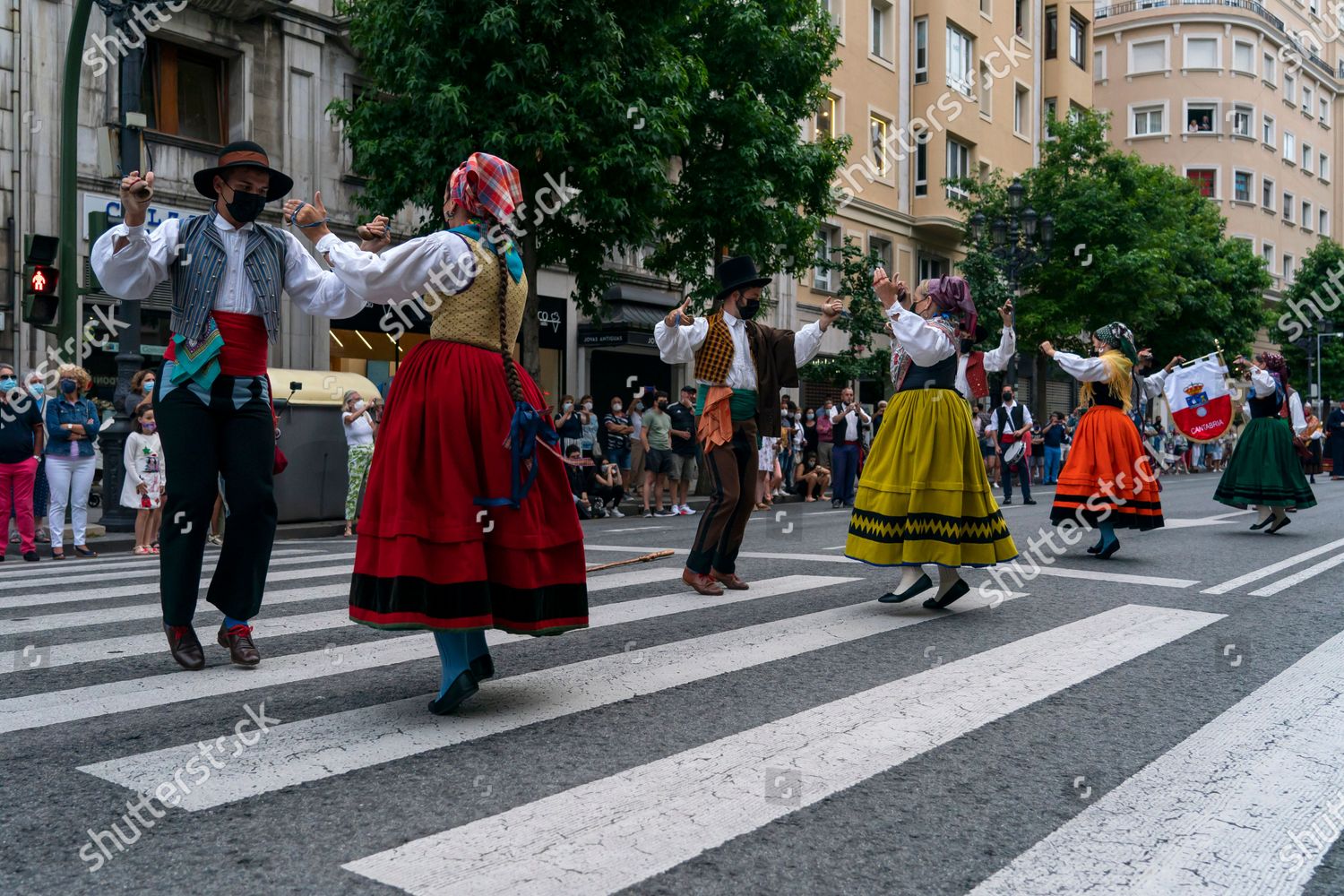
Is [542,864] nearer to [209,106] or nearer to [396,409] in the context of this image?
[396,409]

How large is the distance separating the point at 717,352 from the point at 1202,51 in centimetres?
5660

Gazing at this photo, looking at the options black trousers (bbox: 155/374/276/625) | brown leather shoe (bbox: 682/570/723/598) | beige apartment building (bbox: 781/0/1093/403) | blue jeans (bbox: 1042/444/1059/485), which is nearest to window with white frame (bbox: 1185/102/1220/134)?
beige apartment building (bbox: 781/0/1093/403)

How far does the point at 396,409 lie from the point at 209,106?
18.0m

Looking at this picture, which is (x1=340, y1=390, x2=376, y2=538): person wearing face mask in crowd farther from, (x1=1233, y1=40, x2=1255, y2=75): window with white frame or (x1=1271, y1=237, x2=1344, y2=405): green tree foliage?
(x1=1233, y1=40, x2=1255, y2=75): window with white frame

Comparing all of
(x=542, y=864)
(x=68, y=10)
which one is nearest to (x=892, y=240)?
(x=68, y=10)

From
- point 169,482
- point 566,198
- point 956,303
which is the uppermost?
point 566,198

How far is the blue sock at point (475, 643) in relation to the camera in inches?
166

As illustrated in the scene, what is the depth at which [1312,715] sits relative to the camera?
14.1 ft

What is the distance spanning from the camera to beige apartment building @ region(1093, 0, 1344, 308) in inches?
2175

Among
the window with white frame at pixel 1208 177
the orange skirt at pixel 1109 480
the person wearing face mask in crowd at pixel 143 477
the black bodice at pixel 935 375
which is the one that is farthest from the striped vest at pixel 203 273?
the window with white frame at pixel 1208 177

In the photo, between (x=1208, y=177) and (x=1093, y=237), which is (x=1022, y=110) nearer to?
(x=1093, y=237)

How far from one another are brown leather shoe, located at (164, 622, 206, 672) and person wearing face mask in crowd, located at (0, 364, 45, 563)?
7328mm

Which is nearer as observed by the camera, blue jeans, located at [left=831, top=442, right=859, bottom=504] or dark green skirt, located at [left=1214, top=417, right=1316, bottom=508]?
dark green skirt, located at [left=1214, top=417, right=1316, bottom=508]

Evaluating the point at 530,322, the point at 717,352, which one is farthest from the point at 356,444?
the point at 717,352
